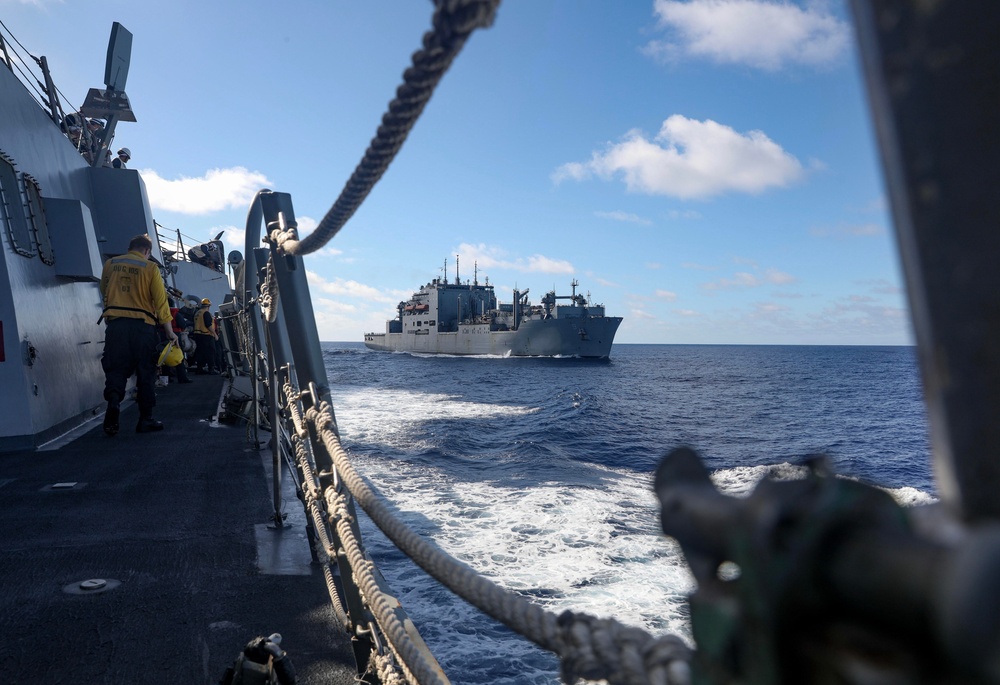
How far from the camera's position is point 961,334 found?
1.03 ft

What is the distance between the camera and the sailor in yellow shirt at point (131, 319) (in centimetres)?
541

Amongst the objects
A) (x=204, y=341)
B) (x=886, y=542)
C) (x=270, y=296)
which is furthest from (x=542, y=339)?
(x=886, y=542)

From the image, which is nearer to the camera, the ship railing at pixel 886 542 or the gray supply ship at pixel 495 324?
the ship railing at pixel 886 542

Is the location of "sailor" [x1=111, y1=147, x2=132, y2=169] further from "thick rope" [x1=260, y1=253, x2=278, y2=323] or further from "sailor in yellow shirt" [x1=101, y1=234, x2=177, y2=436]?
"thick rope" [x1=260, y1=253, x2=278, y2=323]

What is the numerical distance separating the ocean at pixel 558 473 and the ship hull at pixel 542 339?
1705 cm

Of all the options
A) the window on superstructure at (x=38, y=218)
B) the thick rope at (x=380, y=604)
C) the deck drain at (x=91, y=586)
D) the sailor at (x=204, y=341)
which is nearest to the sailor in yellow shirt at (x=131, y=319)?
the window on superstructure at (x=38, y=218)

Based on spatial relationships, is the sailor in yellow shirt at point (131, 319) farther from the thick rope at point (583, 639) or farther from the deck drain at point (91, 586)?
the thick rope at point (583, 639)

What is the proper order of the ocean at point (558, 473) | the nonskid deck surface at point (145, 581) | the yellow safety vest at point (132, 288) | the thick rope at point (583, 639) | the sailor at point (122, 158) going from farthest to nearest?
the sailor at point (122, 158)
the yellow safety vest at point (132, 288)
the ocean at point (558, 473)
the nonskid deck surface at point (145, 581)
the thick rope at point (583, 639)

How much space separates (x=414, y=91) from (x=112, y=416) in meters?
5.80

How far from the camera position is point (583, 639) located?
671 millimetres

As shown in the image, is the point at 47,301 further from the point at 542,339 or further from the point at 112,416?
the point at 542,339

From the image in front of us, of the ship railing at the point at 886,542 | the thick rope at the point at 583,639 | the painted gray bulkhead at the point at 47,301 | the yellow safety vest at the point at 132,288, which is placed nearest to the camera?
the ship railing at the point at 886,542

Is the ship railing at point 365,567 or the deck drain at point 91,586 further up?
the ship railing at point 365,567

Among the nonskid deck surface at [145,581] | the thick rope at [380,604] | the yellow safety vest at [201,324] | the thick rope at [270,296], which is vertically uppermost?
the yellow safety vest at [201,324]
